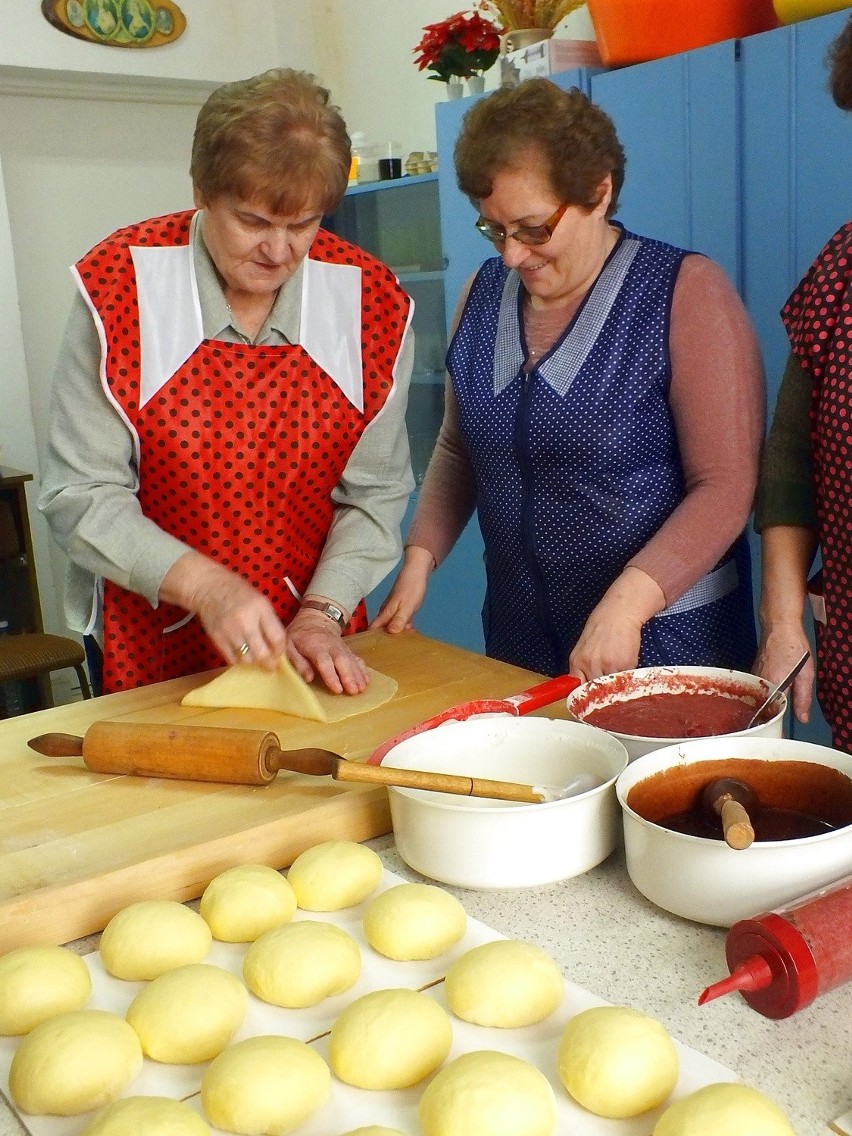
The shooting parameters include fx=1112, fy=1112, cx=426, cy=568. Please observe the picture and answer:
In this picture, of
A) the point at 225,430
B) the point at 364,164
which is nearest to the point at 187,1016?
the point at 225,430

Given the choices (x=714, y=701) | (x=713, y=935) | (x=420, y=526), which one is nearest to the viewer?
(x=713, y=935)

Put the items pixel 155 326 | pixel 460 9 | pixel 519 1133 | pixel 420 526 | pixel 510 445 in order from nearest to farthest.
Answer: pixel 519 1133
pixel 155 326
pixel 510 445
pixel 420 526
pixel 460 9

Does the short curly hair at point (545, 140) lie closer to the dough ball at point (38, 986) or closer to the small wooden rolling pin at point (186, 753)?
the small wooden rolling pin at point (186, 753)

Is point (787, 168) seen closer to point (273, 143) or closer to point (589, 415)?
point (589, 415)

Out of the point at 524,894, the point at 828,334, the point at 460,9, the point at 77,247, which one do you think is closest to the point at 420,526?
the point at 828,334

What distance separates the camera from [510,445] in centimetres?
177

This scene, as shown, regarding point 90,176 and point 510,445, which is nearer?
point 510,445

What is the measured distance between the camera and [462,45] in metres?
3.15

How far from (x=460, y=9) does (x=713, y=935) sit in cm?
349

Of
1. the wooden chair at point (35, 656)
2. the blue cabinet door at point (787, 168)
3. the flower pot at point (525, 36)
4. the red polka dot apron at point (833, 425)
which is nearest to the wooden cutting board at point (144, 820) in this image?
the red polka dot apron at point (833, 425)

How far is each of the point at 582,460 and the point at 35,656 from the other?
2358 mm

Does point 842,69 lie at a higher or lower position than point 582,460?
higher

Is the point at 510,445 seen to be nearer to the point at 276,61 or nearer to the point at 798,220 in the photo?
the point at 798,220

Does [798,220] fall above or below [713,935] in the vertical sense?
above
